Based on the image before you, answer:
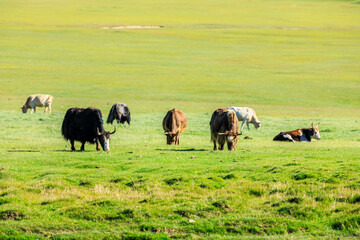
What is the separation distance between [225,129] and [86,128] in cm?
484

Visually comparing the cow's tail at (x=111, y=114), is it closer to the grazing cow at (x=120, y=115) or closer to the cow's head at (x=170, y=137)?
the grazing cow at (x=120, y=115)

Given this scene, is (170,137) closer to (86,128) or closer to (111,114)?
(86,128)

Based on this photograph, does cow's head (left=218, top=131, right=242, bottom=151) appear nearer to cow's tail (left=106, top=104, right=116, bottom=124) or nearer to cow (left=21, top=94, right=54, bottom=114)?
cow's tail (left=106, top=104, right=116, bottom=124)

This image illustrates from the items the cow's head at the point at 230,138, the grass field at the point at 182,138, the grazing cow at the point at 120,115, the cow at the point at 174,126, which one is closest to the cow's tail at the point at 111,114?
the grazing cow at the point at 120,115

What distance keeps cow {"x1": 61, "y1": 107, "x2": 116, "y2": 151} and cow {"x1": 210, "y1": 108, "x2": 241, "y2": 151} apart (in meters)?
3.65

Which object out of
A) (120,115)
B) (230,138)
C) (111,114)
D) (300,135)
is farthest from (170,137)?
(111,114)

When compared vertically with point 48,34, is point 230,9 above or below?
above

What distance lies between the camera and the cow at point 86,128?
834 inches

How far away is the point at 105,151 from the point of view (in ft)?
68.0

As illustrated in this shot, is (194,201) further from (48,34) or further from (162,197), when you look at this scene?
(48,34)

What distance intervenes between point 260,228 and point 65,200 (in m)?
4.34

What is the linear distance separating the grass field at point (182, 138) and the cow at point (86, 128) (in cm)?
56

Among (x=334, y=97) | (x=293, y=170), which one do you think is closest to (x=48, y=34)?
→ (x=334, y=97)

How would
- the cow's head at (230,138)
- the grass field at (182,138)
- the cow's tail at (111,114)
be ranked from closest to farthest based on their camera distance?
the grass field at (182,138), the cow's head at (230,138), the cow's tail at (111,114)
